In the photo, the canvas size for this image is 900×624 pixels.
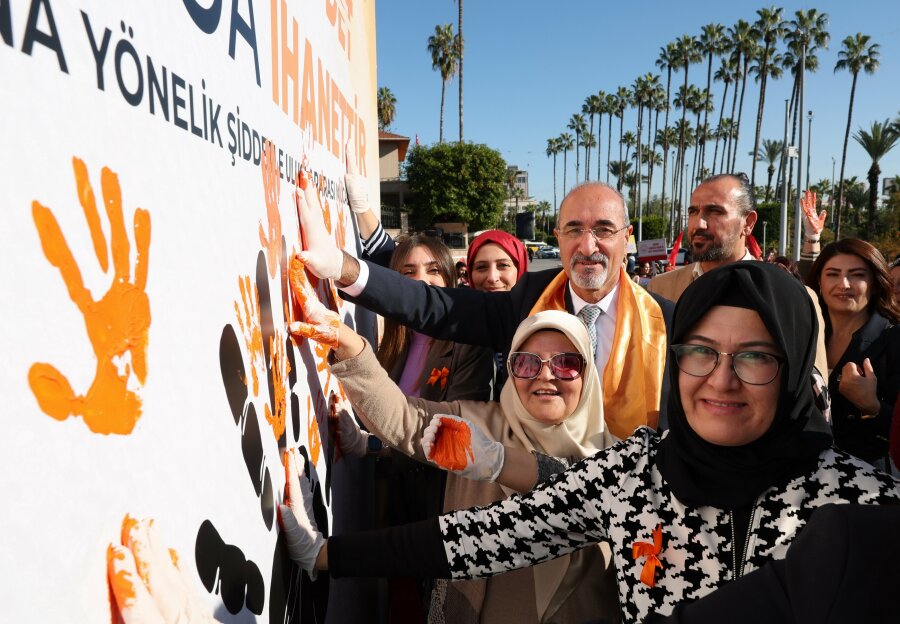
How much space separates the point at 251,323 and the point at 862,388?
2.99 meters

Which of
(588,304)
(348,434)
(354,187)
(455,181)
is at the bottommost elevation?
(348,434)

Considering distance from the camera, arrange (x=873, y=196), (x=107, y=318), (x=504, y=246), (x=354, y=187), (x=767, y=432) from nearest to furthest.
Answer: (x=107, y=318) → (x=767, y=432) → (x=354, y=187) → (x=504, y=246) → (x=873, y=196)

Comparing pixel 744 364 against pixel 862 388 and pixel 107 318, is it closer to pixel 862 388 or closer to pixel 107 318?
pixel 107 318

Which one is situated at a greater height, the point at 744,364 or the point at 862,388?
the point at 744,364

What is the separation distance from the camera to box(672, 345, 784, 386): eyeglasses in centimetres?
122

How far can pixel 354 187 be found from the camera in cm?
297

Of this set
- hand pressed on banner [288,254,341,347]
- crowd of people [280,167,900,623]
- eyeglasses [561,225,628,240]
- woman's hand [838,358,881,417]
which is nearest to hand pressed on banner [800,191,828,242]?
crowd of people [280,167,900,623]

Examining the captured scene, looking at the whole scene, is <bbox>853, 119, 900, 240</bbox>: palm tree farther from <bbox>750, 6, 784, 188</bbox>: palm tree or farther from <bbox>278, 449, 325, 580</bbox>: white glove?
<bbox>278, 449, 325, 580</bbox>: white glove

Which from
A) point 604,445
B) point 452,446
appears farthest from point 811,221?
point 452,446

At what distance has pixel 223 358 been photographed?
1116 millimetres

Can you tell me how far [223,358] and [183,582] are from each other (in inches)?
15.6

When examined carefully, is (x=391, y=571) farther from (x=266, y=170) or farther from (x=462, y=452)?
(x=266, y=170)

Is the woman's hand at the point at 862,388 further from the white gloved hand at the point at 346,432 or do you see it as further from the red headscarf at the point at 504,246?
the white gloved hand at the point at 346,432

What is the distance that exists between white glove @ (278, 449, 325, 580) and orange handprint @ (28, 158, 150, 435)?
790 millimetres
